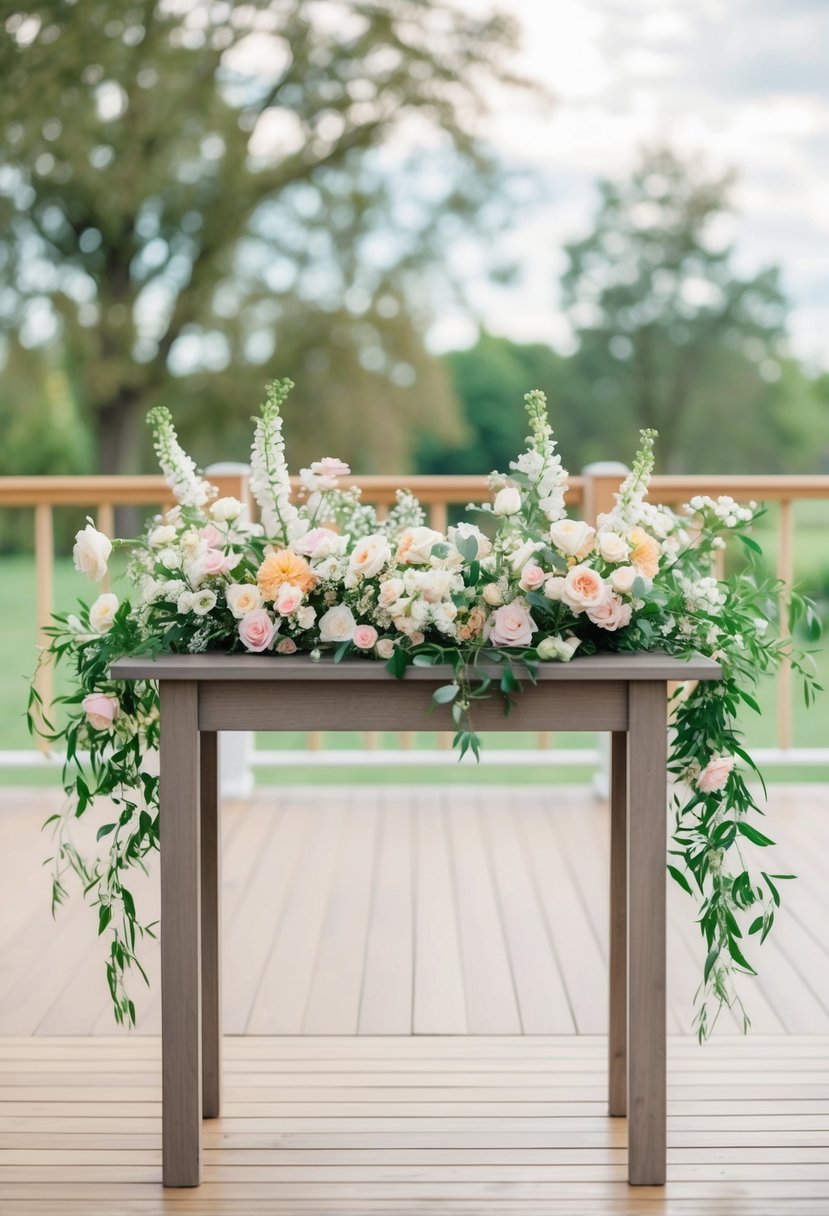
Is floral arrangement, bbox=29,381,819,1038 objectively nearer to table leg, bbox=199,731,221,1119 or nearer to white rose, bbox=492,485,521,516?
white rose, bbox=492,485,521,516

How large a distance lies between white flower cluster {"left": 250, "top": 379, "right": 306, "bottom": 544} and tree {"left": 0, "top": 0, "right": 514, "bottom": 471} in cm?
1047

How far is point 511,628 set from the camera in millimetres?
1888

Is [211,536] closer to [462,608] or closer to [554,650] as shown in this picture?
[462,608]

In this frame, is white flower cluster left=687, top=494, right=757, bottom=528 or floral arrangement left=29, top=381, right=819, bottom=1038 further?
white flower cluster left=687, top=494, right=757, bottom=528

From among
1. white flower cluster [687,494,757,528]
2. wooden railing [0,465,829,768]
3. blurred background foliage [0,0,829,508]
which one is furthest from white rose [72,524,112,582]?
blurred background foliage [0,0,829,508]

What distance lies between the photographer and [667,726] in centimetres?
200

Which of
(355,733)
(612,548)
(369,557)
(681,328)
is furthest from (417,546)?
(681,328)

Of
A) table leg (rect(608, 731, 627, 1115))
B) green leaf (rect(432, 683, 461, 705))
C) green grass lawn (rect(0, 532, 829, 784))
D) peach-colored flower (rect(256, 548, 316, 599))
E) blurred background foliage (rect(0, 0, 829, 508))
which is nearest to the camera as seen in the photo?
green leaf (rect(432, 683, 461, 705))

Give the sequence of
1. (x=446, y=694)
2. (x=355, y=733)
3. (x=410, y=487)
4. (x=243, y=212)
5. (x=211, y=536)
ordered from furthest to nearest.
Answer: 1. (x=243, y=212)
2. (x=355, y=733)
3. (x=410, y=487)
4. (x=211, y=536)
5. (x=446, y=694)

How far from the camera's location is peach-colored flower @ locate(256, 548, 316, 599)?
6.34 feet

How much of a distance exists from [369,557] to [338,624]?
111 millimetres

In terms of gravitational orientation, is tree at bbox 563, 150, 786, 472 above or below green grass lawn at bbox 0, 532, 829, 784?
above

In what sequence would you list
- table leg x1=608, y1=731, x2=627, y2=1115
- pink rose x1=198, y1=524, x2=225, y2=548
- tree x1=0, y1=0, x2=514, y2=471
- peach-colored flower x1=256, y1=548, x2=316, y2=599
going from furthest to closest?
tree x1=0, y1=0, x2=514, y2=471, table leg x1=608, y1=731, x2=627, y2=1115, pink rose x1=198, y1=524, x2=225, y2=548, peach-colored flower x1=256, y1=548, x2=316, y2=599

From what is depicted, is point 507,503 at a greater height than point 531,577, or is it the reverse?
point 507,503
